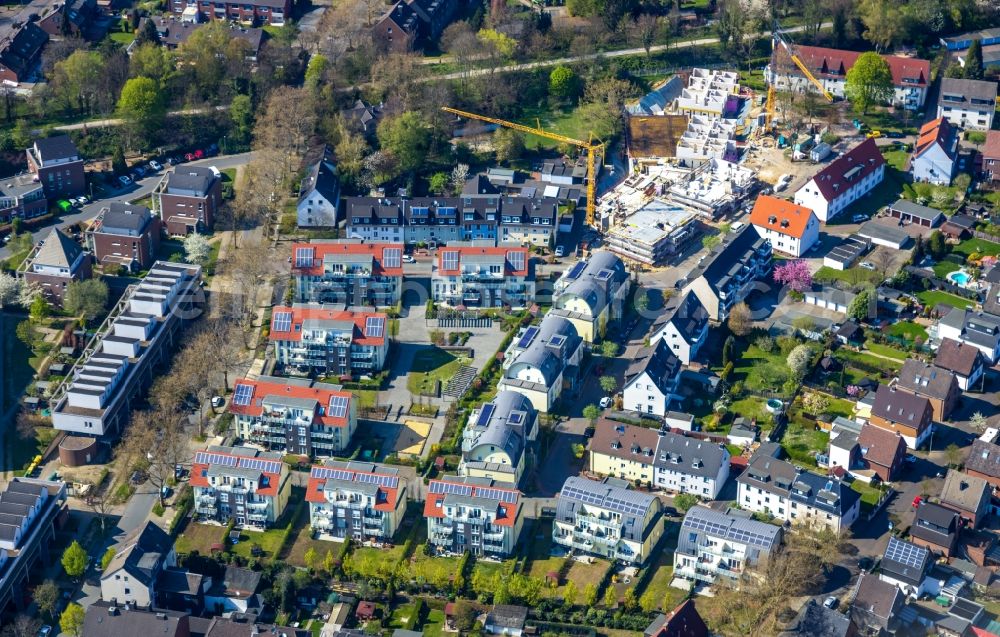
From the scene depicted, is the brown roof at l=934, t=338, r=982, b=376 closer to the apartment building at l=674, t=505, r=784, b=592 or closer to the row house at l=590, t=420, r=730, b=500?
the row house at l=590, t=420, r=730, b=500

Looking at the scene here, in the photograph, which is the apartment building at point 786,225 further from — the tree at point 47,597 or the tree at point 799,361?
the tree at point 47,597

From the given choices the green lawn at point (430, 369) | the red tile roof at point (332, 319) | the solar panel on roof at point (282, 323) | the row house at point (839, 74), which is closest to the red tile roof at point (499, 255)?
the green lawn at point (430, 369)

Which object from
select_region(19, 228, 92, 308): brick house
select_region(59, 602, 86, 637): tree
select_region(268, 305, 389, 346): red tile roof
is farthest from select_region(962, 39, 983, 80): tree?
select_region(59, 602, 86, 637): tree

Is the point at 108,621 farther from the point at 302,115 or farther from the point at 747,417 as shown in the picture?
the point at 302,115

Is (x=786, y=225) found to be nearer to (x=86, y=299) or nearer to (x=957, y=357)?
(x=957, y=357)

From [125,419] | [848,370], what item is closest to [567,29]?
[848,370]

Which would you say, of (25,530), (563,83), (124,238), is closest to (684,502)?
(25,530)

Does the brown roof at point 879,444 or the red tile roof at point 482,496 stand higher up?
the brown roof at point 879,444
